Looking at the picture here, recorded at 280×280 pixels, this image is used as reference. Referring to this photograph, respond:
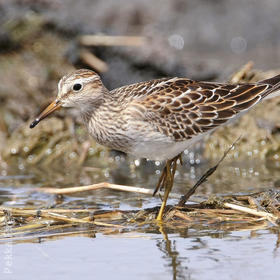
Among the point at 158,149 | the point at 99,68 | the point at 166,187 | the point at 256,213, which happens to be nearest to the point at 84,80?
the point at 158,149

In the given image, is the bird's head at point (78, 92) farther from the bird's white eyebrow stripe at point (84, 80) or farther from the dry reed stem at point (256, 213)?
the dry reed stem at point (256, 213)

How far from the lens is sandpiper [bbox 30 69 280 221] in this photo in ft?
24.8

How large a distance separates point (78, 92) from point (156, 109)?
2.92 ft

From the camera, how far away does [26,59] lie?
1255 centimetres

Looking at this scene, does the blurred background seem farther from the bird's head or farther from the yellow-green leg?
the bird's head

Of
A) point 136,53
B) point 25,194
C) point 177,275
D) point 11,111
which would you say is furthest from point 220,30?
point 177,275

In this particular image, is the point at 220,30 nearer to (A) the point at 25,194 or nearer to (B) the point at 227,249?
(A) the point at 25,194

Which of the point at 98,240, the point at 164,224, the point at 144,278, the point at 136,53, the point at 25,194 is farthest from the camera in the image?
the point at 136,53

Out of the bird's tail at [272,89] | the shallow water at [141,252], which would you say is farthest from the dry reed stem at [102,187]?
the bird's tail at [272,89]

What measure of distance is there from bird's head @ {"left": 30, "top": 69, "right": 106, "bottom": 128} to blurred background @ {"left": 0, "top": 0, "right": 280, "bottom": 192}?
2.13 m

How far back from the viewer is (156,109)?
7730mm

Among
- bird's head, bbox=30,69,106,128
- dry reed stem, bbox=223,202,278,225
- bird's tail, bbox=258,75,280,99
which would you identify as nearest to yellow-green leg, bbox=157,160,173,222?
dry reed stem, bbox=223,202,278,225

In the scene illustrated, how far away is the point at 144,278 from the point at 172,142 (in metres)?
2.36

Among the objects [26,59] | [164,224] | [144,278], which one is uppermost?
[26,59]
